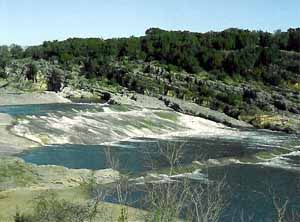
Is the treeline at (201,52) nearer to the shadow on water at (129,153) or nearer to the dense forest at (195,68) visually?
the dense forest at (195,68)

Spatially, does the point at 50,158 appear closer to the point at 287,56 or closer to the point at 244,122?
the point at 244,122

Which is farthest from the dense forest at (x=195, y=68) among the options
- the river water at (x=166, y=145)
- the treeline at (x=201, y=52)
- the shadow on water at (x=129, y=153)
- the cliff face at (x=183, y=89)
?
the shadow on water at (x=129, y=153)

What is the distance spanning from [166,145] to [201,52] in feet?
165

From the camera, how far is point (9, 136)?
44062 mm

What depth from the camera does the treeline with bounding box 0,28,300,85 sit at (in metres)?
85.7

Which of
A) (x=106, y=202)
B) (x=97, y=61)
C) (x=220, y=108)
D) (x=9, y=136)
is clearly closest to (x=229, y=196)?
(x=106, y=202)

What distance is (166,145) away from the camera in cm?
4275

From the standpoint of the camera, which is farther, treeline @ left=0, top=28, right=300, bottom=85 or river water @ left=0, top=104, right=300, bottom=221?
treeline @ left=0, top=28, right=300, bottom=85

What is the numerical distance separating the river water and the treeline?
83.2ft

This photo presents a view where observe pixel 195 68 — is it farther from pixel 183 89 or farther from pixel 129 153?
pixel 129 153

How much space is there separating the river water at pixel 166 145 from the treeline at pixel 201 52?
25353 mm

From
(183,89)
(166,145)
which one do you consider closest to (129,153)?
(166,145)

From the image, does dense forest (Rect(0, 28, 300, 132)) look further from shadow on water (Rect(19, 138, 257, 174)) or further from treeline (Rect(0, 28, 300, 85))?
shadow on water (Rect(19, 138, 257, 174))

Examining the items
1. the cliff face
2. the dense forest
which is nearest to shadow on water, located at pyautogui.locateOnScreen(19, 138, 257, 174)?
the cliff face
